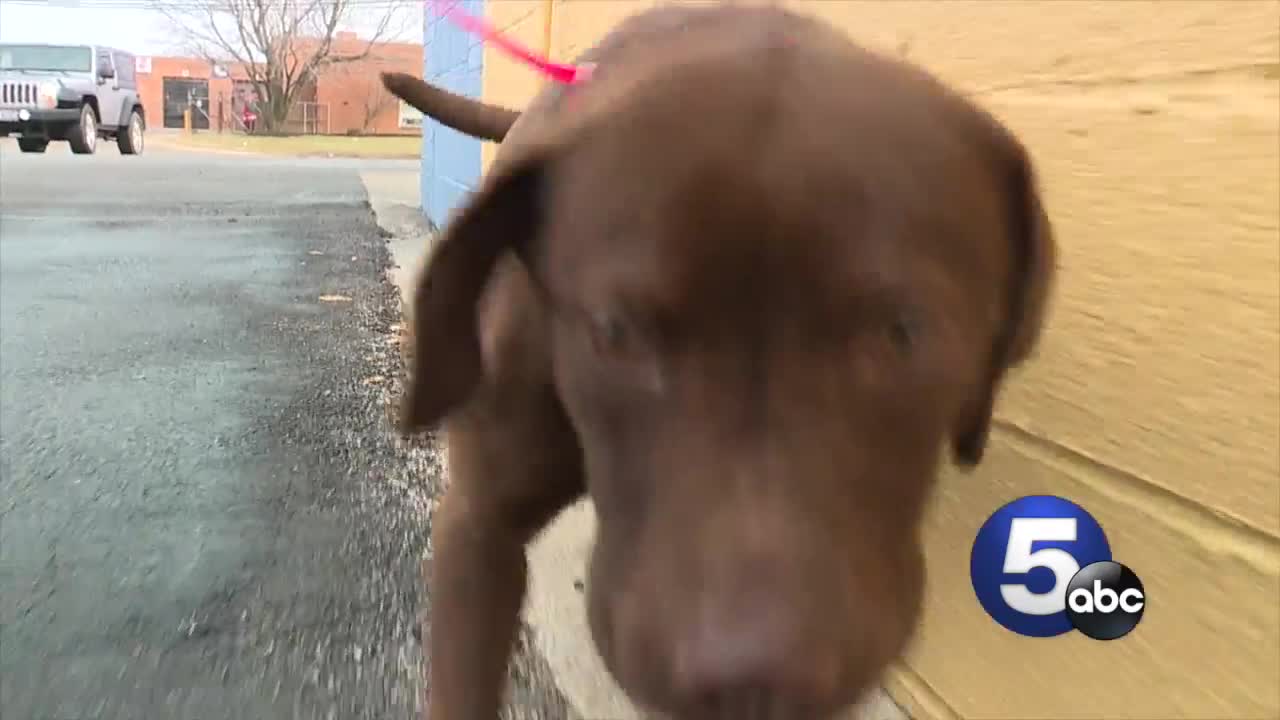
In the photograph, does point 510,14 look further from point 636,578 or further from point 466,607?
point 636,578

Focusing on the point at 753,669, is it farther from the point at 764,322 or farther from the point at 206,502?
the point at 206,502

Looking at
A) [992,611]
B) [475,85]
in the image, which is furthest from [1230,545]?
[475,85]

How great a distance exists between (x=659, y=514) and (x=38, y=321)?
4.12 meters

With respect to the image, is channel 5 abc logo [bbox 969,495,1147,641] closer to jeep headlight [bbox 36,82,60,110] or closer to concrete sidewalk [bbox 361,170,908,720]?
concrete sidewalk [bbox 361,170,908,720]

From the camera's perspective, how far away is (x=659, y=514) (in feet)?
2.97

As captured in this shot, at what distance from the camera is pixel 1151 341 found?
1281 millimetres

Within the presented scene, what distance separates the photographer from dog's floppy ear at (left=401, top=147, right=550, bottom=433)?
3.51 feet

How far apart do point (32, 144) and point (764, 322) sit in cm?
2186

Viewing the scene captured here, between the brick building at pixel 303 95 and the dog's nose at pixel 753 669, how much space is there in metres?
30.5

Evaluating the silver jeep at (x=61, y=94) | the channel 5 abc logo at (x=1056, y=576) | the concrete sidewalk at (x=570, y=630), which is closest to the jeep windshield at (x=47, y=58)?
the silver jeep at (x=61, y=94)

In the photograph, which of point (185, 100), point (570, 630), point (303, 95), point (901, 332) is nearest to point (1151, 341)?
point (901, 332)

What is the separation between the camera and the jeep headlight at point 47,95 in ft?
60.3

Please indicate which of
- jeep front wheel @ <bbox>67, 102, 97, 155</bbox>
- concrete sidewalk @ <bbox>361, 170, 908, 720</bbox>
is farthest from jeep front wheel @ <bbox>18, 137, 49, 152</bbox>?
concrete sidewalk @ <bbox>361, 170, 908, 720</bbox>

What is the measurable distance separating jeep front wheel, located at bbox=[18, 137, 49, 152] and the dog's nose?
21.3 m
